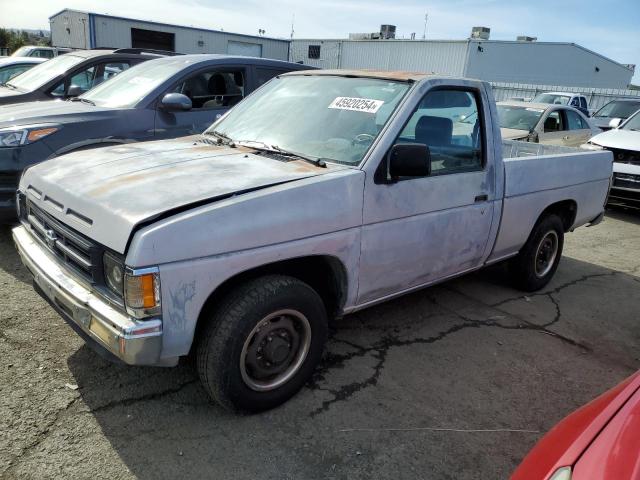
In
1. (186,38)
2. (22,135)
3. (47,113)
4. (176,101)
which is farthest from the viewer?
(186,38)

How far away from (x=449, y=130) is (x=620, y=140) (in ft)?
20.7

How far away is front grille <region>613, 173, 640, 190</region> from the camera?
7.99 meters

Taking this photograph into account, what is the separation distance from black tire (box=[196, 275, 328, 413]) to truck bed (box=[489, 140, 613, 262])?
208 cm

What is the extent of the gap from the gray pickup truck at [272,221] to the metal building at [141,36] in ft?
95.2

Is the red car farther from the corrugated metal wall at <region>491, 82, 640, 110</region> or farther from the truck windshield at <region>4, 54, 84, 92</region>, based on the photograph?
the corrugated metal wall at <region>491, 82, 640, 110</region>

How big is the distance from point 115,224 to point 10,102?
5269 millimetres

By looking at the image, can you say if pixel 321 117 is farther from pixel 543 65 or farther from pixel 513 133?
pixel 543 65

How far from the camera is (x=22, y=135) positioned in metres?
4.69

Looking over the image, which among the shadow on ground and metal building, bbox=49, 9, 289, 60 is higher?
metal building, bbox=49, 9, 289, 60

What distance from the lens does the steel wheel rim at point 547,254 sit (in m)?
4.92

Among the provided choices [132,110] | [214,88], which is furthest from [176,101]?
[214,88]

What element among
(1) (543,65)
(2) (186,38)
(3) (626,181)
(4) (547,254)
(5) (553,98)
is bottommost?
(4) (547,254)

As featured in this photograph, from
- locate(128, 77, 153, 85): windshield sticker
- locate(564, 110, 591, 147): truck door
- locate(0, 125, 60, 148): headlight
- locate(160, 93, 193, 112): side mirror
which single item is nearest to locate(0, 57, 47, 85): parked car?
locate(128, 77, 153, 85): windshield sticker

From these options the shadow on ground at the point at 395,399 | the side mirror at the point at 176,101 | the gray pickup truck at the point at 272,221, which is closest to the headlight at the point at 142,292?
the gray pickup truck at the point at 272,221
